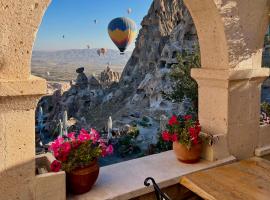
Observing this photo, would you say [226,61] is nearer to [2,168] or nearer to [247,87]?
[247,87]

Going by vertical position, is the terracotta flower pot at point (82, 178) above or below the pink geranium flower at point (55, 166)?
below

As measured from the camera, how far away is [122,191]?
2.64 meters

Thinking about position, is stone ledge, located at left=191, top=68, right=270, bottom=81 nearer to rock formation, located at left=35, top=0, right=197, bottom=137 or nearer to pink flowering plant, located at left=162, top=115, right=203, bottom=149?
pink flowering plant, located at left=162, top=115, right=203, bottom=149

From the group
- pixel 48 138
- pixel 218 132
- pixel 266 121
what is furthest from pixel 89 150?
pixel 48 138

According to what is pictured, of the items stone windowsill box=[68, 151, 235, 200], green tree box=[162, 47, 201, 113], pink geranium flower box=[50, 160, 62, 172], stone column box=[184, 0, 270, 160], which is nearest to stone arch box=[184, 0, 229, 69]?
stone column box=[184, 0, 270, 160]

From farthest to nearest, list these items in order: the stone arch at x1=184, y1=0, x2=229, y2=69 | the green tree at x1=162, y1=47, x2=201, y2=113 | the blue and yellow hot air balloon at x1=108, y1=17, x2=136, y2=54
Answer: the blue and yellow hot air balloon at x1=108, y1=17, x2=136, y2=54
the green tree at x1=162, y1=47, x2=201, y2=113
the stone arch at x1=184, y1=0, x2=229, y2=69

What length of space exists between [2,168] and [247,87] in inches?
112

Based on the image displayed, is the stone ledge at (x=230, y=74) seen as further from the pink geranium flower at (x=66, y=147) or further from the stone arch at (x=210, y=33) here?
the pink geranium flower at (x=66, y=147)

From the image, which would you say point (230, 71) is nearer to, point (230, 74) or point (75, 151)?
point (230, 74)

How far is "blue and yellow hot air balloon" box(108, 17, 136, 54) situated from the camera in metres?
27.4

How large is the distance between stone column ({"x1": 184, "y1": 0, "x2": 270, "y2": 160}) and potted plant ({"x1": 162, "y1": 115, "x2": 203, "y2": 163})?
21cm

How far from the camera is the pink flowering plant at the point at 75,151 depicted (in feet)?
8.18

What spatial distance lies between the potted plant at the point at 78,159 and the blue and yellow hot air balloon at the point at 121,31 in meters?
25.8

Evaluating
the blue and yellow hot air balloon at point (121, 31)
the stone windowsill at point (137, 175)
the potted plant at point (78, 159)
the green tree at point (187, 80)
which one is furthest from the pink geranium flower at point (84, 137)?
the blue and yellow hot air balloon at point (121, 31)
